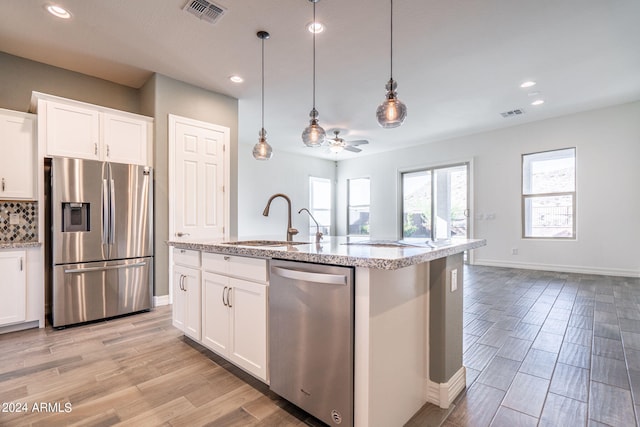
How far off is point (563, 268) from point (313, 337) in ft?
19.9

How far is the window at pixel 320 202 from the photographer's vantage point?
8773mm

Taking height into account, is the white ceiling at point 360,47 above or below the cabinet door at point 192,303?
above

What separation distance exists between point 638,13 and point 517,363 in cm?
330

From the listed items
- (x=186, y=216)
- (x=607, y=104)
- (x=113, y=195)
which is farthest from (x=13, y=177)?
(x=607, y=104)

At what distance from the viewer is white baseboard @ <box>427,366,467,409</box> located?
5.45ft

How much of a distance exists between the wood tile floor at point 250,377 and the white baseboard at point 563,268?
89.0 inches

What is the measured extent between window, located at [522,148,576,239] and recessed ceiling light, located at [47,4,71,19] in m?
7.13

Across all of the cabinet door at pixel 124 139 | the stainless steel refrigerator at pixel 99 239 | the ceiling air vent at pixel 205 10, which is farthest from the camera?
the cabinet door at pixel 124 139

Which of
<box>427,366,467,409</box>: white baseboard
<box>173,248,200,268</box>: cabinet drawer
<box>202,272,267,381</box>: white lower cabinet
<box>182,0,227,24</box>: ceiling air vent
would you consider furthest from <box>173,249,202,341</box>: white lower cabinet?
<box>182,0,227,24</box>: ceiling air vent

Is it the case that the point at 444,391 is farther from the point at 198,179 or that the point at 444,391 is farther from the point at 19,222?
the point at 19,222

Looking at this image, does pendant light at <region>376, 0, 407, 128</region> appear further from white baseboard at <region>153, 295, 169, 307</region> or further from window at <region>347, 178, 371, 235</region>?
window at <region>347, 178, 371, 235</region>

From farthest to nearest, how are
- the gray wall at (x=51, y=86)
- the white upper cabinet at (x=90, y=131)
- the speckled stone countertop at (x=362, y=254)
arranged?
the gray wall at (x=51, y=86), the white upper cabinet at (x=90, y=131), the speckled stone countertop at (x=362, y=254)

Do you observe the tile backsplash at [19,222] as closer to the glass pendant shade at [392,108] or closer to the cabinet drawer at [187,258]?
the cabinet drawer at [187,258]

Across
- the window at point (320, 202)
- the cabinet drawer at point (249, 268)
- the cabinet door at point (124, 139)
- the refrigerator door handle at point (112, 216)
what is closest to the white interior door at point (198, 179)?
Answer: the cabinet door at point (124, 139)
